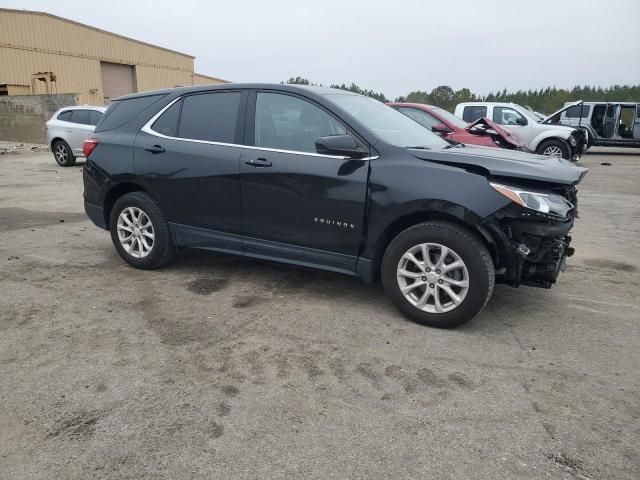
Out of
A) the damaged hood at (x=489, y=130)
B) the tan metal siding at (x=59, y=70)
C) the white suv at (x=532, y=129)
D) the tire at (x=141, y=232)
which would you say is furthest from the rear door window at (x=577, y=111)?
the tan metal siding at (x=59, y=70)

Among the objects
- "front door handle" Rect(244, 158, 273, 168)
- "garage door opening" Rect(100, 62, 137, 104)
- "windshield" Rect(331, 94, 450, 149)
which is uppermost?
"garage door opening" Rect(100, 62, 137, 104)

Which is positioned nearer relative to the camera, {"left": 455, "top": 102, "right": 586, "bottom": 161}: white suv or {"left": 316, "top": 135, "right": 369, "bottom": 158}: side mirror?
{"left": 316, "top": 135, "right": 369, "bottom": 158}: side mirror

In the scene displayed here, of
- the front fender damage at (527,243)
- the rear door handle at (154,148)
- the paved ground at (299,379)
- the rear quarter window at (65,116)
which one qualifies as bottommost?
the paved ground at (299,379)

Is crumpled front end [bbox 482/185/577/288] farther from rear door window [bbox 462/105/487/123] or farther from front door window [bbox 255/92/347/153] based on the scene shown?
rear door window [bbox 462/105/487/123]

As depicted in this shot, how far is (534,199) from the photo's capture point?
3498 mm

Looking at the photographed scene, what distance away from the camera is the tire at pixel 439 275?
140 inches

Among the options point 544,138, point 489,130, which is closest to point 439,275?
point 489,130

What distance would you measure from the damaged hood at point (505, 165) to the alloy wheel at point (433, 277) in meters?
0.62

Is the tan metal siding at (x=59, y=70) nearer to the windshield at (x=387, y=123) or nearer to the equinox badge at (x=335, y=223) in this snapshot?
the windshield at (x=387, y=123)

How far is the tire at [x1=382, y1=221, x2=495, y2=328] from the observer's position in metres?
3.56

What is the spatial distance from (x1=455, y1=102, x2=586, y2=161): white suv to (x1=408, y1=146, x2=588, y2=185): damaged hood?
1102cm

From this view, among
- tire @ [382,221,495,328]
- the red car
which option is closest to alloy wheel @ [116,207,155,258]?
tire @ [382,221,495,328]

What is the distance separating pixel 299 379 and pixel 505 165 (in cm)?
204

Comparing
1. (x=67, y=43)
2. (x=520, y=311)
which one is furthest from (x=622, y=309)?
(x=67, y=43)
